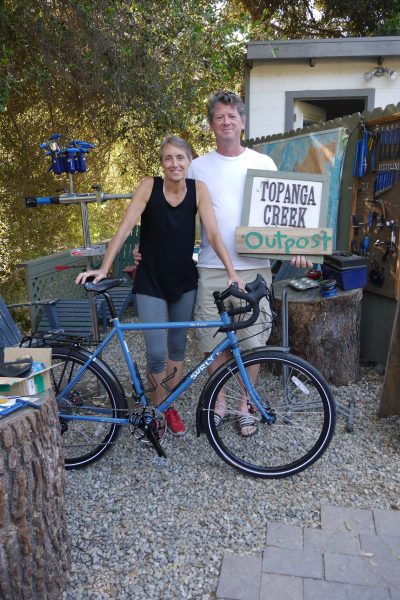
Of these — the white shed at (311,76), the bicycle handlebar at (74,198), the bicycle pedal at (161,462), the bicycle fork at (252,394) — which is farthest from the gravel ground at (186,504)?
the white shed at (311,76)

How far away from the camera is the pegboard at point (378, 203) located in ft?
12.8

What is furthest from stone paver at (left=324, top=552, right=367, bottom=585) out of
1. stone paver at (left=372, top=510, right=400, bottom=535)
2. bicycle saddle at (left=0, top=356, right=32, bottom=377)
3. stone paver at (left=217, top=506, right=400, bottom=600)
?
bicycle saddle at (left=0, top=356, right=32, bottom=377)

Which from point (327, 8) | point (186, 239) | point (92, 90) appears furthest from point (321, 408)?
point (327, 8)

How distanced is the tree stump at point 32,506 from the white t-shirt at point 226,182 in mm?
1415

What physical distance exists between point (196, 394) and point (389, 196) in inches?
86.8

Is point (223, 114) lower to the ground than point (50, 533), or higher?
higher

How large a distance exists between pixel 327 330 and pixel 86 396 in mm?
1929

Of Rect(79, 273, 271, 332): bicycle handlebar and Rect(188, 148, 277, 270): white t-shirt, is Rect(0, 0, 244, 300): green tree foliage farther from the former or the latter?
Rect(79, 273, 271, 332): bicycle handlebar

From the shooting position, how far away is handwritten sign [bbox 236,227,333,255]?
Answer: 9.32 ft

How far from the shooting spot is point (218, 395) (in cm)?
281

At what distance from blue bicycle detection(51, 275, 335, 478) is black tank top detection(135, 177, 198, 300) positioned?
0.20m

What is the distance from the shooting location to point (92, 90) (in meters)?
6.67

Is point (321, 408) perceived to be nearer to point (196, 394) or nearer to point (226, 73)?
point (196, 394)

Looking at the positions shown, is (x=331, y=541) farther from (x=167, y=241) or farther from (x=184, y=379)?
(x=167, y=241)
